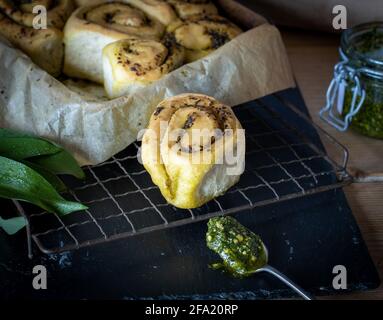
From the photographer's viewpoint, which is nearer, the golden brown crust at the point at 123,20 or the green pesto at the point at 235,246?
the green pesto at the point at 235,246

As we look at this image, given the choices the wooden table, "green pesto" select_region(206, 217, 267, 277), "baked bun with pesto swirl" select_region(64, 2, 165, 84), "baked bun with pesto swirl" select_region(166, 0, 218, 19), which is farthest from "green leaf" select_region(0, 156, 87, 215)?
"baked bun with pesto swirl" select_region(166, 0, 218, 19)

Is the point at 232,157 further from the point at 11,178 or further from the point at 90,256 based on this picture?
the point at 11,178

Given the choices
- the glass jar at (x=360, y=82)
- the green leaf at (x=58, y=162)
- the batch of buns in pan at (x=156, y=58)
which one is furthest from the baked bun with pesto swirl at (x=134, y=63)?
the glass jar at (x=360, y=82)

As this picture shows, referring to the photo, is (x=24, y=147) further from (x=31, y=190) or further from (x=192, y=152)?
(x=192, y=152)

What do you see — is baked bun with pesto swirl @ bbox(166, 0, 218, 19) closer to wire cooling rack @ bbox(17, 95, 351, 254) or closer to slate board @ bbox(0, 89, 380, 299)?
wire cooling rack @ bbox(17, 95, 351, 254)

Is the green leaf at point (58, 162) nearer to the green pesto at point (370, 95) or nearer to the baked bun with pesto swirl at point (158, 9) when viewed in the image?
the baked bun with pesto swirl at point (158, 9)

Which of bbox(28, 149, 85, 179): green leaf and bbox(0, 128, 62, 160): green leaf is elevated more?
bbox(0, 128, 62, 160): green leaf

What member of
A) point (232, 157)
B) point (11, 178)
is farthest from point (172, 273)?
point (11, 178)
